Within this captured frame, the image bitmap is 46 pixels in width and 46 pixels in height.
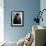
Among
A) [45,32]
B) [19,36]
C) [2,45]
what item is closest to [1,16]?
[19,36]

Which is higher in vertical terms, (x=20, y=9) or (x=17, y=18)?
(x=20, y=9)

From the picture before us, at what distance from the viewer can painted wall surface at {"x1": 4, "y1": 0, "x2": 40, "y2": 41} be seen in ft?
18.5

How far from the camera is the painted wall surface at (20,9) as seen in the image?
565 cm

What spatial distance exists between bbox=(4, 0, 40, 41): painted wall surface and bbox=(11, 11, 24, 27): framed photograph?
5.0 inches

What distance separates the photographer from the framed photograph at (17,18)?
568 centimetres

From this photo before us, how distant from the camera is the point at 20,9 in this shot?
223 inches

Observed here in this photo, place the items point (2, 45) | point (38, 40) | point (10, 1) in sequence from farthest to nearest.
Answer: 1. point (10, 1)
2. point (2, 45)
3. point (38, 40)

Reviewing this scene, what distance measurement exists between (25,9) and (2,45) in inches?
89.6

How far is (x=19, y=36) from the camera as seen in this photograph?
224 inches

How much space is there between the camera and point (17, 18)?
18.7 ft

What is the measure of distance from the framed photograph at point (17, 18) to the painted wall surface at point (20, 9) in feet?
0.41

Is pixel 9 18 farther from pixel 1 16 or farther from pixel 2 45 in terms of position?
pixel 2 45

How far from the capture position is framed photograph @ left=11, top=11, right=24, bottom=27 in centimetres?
568

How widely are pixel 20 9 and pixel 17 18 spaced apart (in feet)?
1.31
